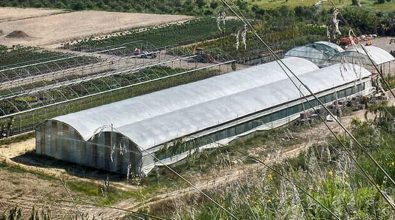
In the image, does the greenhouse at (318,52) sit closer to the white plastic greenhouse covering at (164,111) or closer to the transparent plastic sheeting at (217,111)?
the white plastic greenhouse covering at (164,111)

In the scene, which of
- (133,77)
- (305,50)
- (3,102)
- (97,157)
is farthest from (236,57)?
(97,157)

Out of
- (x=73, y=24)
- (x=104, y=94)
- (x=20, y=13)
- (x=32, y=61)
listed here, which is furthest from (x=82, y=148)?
(x=20, y=13)

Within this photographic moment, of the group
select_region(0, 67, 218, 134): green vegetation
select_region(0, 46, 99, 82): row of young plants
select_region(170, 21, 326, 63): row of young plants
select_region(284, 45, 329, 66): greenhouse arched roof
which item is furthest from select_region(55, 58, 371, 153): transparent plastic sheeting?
select_region(0, 46, 99, 82): row of young plants

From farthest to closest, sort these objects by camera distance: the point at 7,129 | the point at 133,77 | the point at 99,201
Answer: the point at 133,77
the point at 7,129
the point at 99,201

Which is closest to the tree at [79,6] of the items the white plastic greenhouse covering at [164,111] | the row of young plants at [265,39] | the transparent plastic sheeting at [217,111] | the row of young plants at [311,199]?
the row of young plants at [265,39]

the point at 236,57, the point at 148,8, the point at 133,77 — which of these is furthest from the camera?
the point at 148,8

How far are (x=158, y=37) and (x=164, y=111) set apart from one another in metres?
15.7

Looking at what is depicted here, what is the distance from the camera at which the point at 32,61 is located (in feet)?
87.0

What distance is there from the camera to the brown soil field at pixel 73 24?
34.3 metres

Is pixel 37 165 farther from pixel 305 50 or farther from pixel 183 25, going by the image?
pixel 183 25

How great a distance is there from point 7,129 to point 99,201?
19.7 ft

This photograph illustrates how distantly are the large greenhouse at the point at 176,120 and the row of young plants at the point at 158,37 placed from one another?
1011cm

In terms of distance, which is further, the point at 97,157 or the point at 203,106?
the point at 203,106

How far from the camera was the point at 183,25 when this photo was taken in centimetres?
3678
